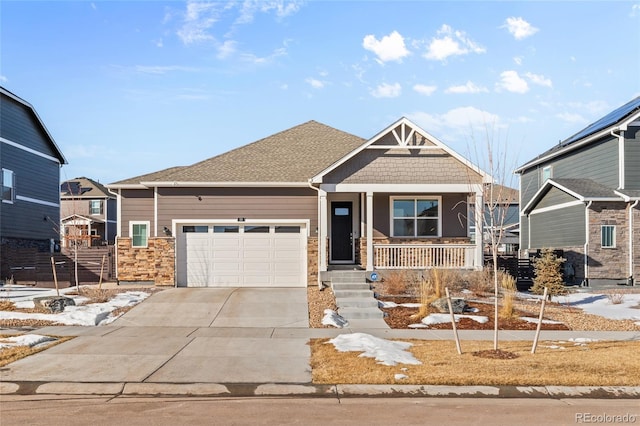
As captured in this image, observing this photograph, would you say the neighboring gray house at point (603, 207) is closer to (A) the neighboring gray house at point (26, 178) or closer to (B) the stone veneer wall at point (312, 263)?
(B) the stone veneer wall at point (312, 263)

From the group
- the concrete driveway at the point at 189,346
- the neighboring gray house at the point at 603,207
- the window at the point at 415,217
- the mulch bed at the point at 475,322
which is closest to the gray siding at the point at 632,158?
the neighboring gray house at the point at 603,207

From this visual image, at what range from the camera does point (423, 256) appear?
1950cm

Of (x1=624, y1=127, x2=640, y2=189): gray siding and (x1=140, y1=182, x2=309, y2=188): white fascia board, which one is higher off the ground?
(x1=624, y1=127, x2=640, y2=189): gray siding

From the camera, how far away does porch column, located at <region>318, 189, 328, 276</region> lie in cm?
1872

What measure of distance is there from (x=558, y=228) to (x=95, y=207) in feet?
134

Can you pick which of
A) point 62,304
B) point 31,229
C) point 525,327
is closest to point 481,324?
point 525,327

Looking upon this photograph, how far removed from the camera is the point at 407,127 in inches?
763

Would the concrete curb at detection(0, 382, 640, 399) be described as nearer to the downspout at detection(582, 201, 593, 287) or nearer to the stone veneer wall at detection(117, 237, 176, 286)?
the stone veneer wall at detection(117, 237, 176, 286)

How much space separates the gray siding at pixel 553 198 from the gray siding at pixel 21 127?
25298 millimetres

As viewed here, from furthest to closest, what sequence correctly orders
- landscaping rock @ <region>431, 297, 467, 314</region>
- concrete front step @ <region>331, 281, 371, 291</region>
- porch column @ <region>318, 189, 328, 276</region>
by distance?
porch column @ <region>318, 189, 328, 276</region> → concrete front step @ <region>331, 281, 371, 291</region> → landscaping rock @ <region>431, 297, 467, 314</region>

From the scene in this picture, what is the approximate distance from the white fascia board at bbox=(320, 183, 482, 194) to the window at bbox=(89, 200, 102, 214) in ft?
124

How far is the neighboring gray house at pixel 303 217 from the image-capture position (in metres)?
19.3

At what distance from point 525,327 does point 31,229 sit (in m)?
24.9

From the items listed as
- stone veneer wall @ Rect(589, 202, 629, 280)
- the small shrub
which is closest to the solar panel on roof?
stone veneer wall @ Rect(589, 202, 629, 280)
